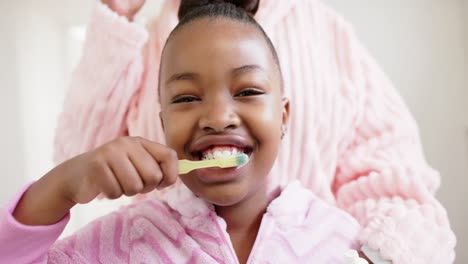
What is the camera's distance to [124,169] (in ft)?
1.49

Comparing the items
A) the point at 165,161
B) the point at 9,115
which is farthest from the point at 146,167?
the point at 9,115

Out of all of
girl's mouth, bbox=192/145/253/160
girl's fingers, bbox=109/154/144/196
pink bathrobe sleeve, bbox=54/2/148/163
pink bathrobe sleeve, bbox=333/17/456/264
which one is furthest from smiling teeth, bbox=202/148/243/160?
pink bathrobe sleeve, bbox=54/2/148/163

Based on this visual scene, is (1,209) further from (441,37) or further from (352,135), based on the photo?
(441,37)

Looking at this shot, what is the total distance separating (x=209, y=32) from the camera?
1.90 ft

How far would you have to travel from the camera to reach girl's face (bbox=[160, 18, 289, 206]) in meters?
0.55

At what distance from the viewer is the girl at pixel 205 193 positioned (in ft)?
1.65

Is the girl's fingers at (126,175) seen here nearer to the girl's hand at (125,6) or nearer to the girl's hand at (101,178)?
the girl's hand at (101,178)

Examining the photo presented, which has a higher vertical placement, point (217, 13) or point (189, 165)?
point (217, 13)

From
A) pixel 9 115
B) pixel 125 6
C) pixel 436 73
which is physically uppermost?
pixel 125 6

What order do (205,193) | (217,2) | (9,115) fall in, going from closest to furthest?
(205,193)
(217,2)
(9,115)

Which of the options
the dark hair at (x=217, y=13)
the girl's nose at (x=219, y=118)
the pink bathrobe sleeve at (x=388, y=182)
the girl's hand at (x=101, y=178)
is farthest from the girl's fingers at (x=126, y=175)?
the pink bathrobe sleeve at (x=388, y=182)

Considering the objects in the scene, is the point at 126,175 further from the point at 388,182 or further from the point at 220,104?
the point at 388,182

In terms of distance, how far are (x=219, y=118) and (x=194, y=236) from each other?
6.7 inches

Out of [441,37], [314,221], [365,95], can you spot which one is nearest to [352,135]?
[365,95]
